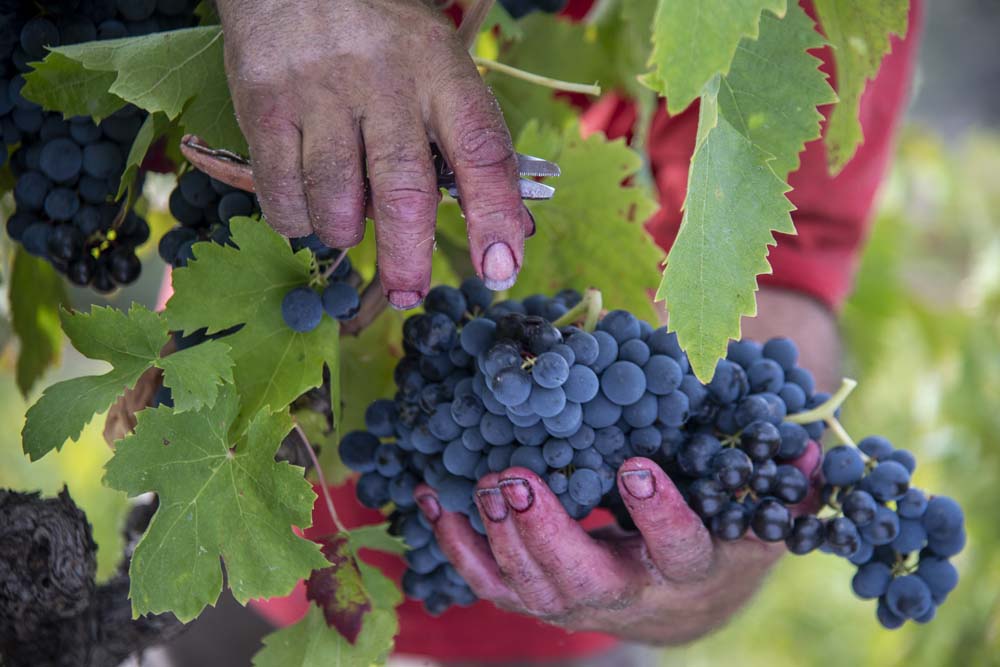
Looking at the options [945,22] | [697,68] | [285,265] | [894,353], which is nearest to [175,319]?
[285,265]

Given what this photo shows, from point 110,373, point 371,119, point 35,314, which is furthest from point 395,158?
point 35,314

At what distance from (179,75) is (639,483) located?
0.39 m

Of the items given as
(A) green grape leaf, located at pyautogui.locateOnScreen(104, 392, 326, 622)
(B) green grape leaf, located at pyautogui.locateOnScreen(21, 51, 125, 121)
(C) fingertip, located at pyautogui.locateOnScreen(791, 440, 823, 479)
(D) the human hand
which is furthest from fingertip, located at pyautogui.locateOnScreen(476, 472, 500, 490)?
(B) green grape leaf, located at pyautogui.locateOnScreen(21, 51, 125, 121)

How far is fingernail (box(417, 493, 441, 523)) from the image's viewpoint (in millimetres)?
689

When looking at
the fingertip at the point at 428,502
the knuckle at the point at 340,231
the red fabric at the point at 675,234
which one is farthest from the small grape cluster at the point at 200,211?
the red fabric at the point at 675,234

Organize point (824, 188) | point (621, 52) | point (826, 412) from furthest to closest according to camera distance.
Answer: point (824, 188), point (621, 52), point (826, 412)

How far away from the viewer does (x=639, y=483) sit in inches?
23.8

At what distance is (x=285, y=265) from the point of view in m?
0.63

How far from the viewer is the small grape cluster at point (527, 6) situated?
776mm

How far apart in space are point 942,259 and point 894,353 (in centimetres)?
125

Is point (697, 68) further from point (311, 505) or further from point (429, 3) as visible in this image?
point (311, 505)

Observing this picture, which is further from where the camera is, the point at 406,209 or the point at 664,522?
the point at 664,522

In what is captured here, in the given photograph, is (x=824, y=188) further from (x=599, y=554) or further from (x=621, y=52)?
(x=599, y=554)

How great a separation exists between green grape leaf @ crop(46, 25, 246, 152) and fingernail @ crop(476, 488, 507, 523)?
0.27 meters
